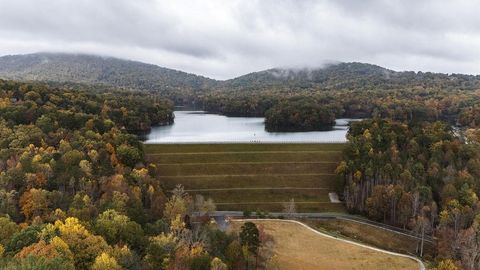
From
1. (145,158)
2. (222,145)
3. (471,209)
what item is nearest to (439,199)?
(471,209)

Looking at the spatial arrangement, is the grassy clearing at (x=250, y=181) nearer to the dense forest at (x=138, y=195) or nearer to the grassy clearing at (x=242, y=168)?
the grassy clearing at (x=242, y=168)

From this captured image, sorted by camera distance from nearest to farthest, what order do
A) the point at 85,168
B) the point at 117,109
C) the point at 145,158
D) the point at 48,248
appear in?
the point at 48,248 < the point at 85,168 < the point at 145,158 < the point at 117,109

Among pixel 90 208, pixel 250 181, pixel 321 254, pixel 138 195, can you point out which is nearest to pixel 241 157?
pixel 250 181

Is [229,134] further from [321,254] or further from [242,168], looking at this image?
[321,254]

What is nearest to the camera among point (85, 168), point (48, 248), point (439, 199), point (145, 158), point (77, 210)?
point (48, 248)

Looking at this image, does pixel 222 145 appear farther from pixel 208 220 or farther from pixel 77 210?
pixel 77 210

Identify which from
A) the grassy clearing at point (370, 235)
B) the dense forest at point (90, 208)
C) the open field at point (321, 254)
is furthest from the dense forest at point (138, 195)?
the open field at point (321, 254)

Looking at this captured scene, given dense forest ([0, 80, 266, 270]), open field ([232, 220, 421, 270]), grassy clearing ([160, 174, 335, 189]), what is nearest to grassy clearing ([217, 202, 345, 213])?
grassy clearing ([160, 174, 335, 189])
